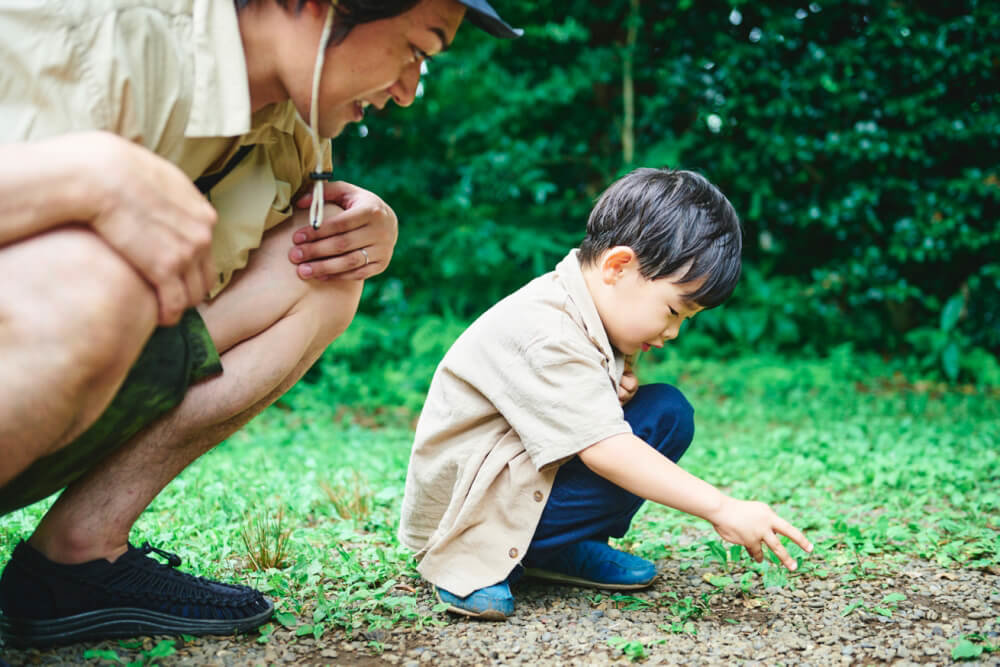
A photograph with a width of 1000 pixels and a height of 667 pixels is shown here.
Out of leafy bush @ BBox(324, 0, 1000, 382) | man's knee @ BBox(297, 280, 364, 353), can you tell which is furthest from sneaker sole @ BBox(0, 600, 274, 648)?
leafy bush @ BBox(324, 0, 1000, 382)

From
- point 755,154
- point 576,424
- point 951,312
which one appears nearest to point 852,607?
point 576,424

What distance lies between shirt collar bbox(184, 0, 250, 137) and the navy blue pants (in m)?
1.01

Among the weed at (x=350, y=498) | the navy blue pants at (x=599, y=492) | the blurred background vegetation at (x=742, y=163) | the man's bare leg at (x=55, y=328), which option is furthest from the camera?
the blurred background vegetation at (x=742, y=163)

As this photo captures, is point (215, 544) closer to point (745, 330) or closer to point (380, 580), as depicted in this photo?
point (380, 580)

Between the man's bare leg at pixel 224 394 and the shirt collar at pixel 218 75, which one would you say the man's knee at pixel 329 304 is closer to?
the man's bare leg at pixel 224 394

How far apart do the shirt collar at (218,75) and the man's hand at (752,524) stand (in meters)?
1.16

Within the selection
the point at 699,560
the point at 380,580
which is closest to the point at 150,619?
the point at 380,580

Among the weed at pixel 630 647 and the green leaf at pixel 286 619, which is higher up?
the weed at pixel 630 647

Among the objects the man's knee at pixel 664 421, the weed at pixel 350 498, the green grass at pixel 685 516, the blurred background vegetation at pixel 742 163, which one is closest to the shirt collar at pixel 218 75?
the green grass at pixel 685 516

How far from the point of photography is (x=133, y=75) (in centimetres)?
139

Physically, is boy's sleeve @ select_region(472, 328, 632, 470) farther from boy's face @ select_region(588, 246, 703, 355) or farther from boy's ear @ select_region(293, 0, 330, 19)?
boy's ear @ select_region(293, 0, 330, 19)

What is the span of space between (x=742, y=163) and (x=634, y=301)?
448 cm

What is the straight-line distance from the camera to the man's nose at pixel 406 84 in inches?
64.4

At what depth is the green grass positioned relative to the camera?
207cm
